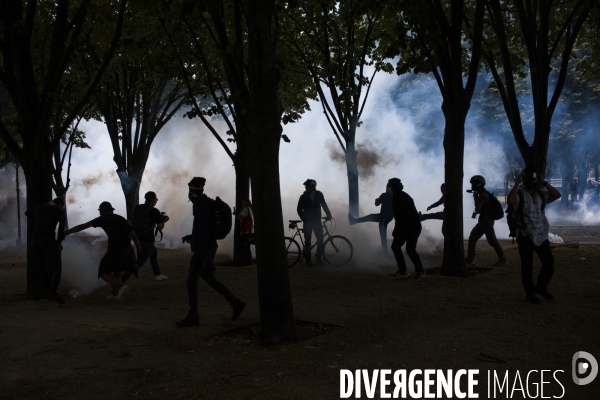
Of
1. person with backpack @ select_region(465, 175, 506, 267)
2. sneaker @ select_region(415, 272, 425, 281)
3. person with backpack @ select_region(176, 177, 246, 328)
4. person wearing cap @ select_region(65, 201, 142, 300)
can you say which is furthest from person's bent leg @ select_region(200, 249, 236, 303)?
person with backpack @ select_region(465, 175, 506, 267)

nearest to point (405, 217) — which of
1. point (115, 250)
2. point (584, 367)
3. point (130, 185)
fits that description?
point (115, 250)

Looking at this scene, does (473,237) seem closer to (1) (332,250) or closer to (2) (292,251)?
(1) (332,250)

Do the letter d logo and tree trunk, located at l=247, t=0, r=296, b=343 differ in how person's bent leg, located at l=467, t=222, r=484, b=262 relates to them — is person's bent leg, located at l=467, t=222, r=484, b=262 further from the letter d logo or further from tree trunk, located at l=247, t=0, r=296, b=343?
tree trunk, located at l=247, t=0, r=296, b=343

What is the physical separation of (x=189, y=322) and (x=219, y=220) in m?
1.21

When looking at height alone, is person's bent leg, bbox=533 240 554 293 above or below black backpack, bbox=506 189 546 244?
below

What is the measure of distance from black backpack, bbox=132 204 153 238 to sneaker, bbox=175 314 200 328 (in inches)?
165

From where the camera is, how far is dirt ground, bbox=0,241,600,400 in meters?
5.20

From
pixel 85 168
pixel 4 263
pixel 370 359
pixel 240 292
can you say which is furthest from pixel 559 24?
pixel 85 168

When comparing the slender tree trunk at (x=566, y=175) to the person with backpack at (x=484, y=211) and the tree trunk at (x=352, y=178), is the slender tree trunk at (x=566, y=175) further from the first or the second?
the person with backpack at (x=484, y=211)

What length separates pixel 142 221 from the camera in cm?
1142

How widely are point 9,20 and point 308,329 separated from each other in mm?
6788

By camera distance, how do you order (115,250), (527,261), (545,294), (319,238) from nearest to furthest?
(527,261) → (545,294) → (115,250) → (319,238)

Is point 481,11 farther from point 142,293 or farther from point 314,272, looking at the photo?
point 142,293

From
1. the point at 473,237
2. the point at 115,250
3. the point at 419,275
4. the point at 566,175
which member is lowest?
the point at 419,275
